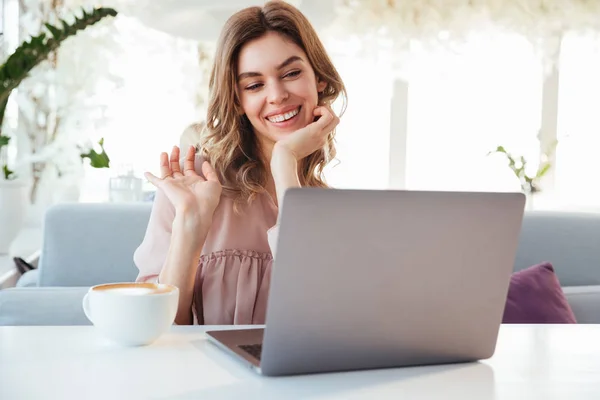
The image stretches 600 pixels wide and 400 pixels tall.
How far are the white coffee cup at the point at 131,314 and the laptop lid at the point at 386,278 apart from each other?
0.62ft

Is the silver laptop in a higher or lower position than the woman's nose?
lower

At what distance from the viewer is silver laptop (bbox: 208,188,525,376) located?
32.3 inches

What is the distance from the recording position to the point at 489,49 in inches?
223

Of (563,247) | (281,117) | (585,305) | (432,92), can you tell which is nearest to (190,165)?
(281,117)

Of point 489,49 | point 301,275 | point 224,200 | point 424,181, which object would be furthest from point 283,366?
point 489,49

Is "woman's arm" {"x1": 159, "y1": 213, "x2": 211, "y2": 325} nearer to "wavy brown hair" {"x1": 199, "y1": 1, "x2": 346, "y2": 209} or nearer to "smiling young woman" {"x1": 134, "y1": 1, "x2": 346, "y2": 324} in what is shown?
"smiling young woman" {"x1": 134, "y1": 1, "x2": 346, "y2": 324}

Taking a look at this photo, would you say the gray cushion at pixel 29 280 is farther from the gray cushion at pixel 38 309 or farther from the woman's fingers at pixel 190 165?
the woman's fingers at pixel 190 165

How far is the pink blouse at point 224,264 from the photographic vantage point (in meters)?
1.62

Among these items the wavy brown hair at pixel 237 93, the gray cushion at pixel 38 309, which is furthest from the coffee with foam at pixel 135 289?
the gray cushion at pixel 38 309

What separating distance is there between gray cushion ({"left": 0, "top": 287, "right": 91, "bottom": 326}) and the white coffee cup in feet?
3.48

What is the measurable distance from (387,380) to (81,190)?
4506 mm

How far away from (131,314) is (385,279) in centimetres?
33

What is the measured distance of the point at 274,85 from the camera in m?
1.73

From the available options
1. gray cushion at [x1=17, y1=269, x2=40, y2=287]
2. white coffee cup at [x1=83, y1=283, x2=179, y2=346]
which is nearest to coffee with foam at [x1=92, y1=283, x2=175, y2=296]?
white coffee cup at [x1=83, y1=283, x2=179, y2=346]
